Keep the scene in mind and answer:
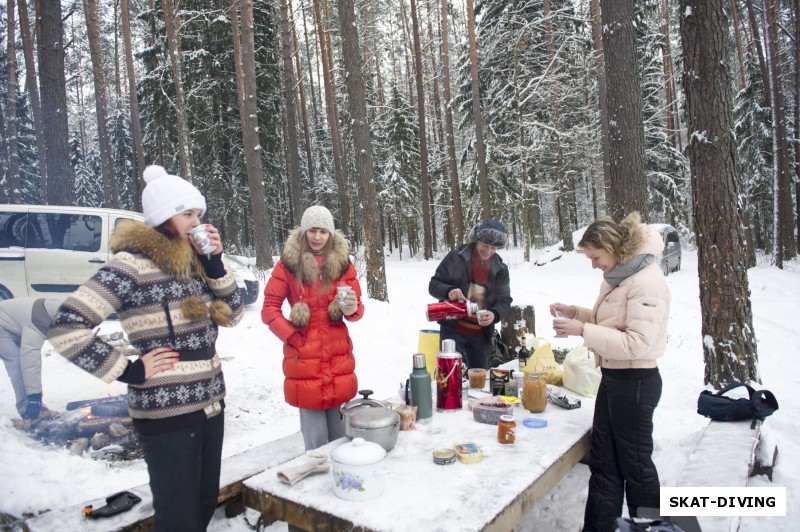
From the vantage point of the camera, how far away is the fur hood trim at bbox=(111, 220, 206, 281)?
2.20 m

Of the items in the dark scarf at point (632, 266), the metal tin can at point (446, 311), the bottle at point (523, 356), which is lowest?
the bottle at point (523, 356)

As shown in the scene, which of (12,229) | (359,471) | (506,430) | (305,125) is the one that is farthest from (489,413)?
(305,125)

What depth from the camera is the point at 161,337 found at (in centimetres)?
222

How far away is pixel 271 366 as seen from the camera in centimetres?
673

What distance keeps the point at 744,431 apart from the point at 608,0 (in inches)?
224

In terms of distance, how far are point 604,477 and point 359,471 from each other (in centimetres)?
164

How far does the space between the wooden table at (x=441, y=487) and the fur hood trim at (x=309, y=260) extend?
1.06 m

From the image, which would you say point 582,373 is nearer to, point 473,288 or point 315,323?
point 473,288

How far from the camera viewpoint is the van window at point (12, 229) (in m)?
7.40

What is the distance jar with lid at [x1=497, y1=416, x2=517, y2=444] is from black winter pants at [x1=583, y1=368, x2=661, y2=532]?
62 cm

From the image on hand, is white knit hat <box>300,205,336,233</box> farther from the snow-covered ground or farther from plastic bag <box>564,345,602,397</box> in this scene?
plastic bag <box>564,345,602,397</box>

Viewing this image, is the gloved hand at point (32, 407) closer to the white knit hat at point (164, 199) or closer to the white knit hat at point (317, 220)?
the white knit hat at point (317, 220)

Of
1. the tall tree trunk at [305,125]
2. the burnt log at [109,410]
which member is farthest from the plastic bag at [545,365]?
the tall tree trunk at [305,125]

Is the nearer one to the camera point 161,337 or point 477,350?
point 161,337
